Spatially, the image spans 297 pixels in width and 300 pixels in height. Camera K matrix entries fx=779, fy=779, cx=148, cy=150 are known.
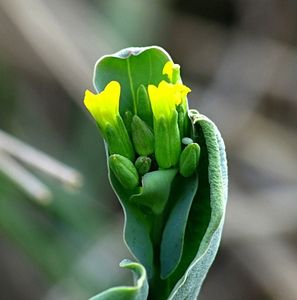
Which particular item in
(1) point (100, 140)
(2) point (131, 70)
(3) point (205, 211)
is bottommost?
(1) point (100, 140)

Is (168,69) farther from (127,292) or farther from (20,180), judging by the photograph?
(20,180)

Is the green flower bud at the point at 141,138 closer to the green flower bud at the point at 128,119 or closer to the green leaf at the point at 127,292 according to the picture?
the green flower bud at the point at 128,119

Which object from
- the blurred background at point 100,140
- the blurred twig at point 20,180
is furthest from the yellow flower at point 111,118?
the blurred background at point 100,140

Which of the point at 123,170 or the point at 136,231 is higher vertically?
the point at 123,170

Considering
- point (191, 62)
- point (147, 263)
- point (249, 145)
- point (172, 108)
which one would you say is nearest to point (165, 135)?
point (172, 108)

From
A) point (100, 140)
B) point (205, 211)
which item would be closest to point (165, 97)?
point (205, 211)

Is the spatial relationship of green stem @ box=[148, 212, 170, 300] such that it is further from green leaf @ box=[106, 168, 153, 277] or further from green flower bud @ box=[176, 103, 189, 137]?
green flower bud @ box=[176, 103, 189, 137]

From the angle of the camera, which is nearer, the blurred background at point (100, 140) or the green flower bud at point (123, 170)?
the green flower bud at point (123, 170)

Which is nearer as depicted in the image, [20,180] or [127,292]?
[127,292]
